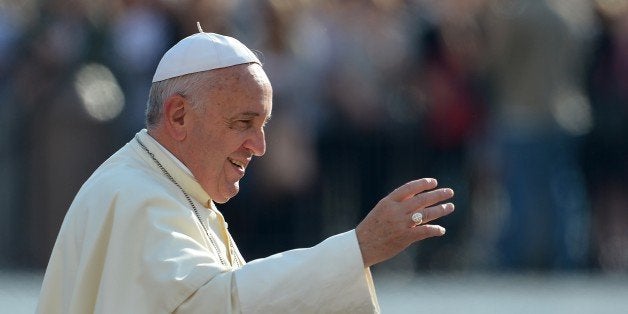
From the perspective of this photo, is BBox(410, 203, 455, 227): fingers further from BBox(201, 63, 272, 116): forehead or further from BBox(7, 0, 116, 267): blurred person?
BBox(7, 0, 116, 267): blurred person

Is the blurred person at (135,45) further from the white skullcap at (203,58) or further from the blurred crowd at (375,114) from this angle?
the white skullcap at (203,58)

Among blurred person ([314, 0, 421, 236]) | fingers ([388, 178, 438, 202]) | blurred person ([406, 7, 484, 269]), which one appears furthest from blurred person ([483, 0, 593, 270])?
fingers ([388, 178, 438, 202])

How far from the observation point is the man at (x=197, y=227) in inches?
183

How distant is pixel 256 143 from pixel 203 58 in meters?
0.33

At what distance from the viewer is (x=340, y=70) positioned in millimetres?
10742

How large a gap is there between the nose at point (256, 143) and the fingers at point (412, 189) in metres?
0.62

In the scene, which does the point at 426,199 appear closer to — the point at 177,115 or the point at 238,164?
the point at 238,164

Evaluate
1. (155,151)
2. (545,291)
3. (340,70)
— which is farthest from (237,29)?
(155,151)

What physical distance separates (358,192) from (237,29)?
142 cm

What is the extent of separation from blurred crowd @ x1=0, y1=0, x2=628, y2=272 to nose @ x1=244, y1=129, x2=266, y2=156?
17.5 ft

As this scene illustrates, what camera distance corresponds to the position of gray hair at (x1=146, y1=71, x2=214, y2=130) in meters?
5.09

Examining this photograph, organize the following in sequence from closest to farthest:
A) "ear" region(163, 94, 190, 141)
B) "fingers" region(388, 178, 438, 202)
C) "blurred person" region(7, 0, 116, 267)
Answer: "fingers" region(388, 178, 438, 202) → "ear" region(163, 94, 190, 141) → "blurred person" region(7, 0, 116, 267)

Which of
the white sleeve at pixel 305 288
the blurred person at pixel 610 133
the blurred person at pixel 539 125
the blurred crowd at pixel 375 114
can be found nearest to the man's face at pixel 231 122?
the white sleeve at pixel 305 288

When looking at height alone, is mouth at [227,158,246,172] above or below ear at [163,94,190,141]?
below
